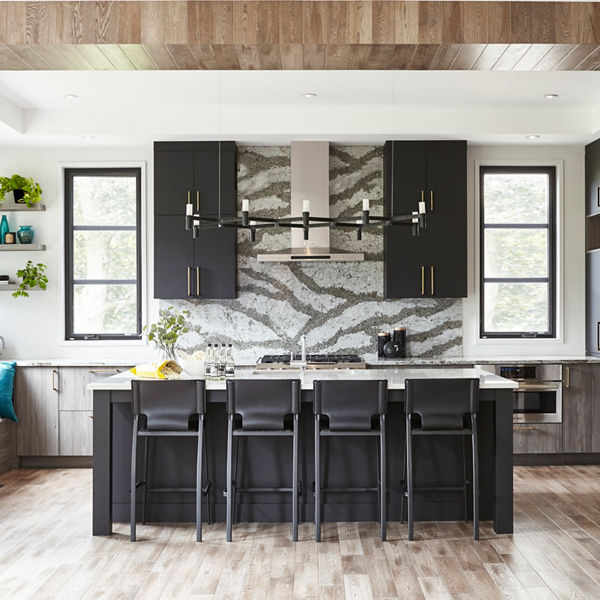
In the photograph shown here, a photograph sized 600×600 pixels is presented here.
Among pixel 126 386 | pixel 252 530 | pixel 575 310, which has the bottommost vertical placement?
pixel 252 530

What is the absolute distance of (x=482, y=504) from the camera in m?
4.39

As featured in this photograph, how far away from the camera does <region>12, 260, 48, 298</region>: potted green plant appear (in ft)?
20.5

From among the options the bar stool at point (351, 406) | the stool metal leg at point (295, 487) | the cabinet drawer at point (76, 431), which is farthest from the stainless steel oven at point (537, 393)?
the cabinet drawer at point (76, 431)

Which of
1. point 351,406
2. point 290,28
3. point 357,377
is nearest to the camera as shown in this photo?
point 290,28

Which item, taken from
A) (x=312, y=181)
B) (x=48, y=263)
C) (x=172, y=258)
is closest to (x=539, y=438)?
(x=312, y=181)

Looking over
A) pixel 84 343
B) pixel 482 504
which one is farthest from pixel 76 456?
pixel 482 504

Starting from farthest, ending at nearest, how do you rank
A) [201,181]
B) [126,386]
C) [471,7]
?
[201,181]
[126,386]
[471,7]

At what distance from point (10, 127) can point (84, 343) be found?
1.95 meters

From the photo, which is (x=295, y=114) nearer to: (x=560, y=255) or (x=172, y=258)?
(x=172, y=258)

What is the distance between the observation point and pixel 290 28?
3.16m

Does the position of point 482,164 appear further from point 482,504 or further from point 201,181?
point 482,504

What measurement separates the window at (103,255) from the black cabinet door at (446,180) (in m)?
2.62

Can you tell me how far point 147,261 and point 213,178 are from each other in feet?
3.23

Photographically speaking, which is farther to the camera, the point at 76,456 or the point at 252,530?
the point at 76,456
